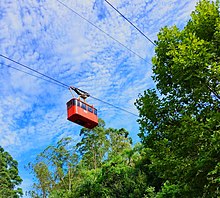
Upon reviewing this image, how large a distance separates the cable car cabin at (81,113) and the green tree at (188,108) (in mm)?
1745

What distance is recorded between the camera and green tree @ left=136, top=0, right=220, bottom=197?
5867 mm

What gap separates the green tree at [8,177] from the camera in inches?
1032

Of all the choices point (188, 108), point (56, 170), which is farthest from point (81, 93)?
point (56, 170)

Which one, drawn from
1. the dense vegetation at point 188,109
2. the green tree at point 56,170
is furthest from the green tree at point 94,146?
the dense vegetation at point 188,109

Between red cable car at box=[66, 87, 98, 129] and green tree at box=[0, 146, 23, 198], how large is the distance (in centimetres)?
1895

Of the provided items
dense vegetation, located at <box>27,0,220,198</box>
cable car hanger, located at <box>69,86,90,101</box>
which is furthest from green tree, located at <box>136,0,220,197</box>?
cable car hanger, located at <box>69,86,90,101</box>

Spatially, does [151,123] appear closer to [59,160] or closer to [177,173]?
[177,173]

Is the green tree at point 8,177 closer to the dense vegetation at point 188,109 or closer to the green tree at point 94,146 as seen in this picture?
the green tree at point 94,146

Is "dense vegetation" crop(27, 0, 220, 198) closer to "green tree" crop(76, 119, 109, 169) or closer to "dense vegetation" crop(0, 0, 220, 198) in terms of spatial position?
"dense vegetation" crop(0, 0, 220, 198)

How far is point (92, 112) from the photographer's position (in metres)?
8.87

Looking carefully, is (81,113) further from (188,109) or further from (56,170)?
(56,170)

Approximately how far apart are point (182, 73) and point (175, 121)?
1.12 metres

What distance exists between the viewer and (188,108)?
667cm

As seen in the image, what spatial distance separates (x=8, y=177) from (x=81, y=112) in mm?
22093
